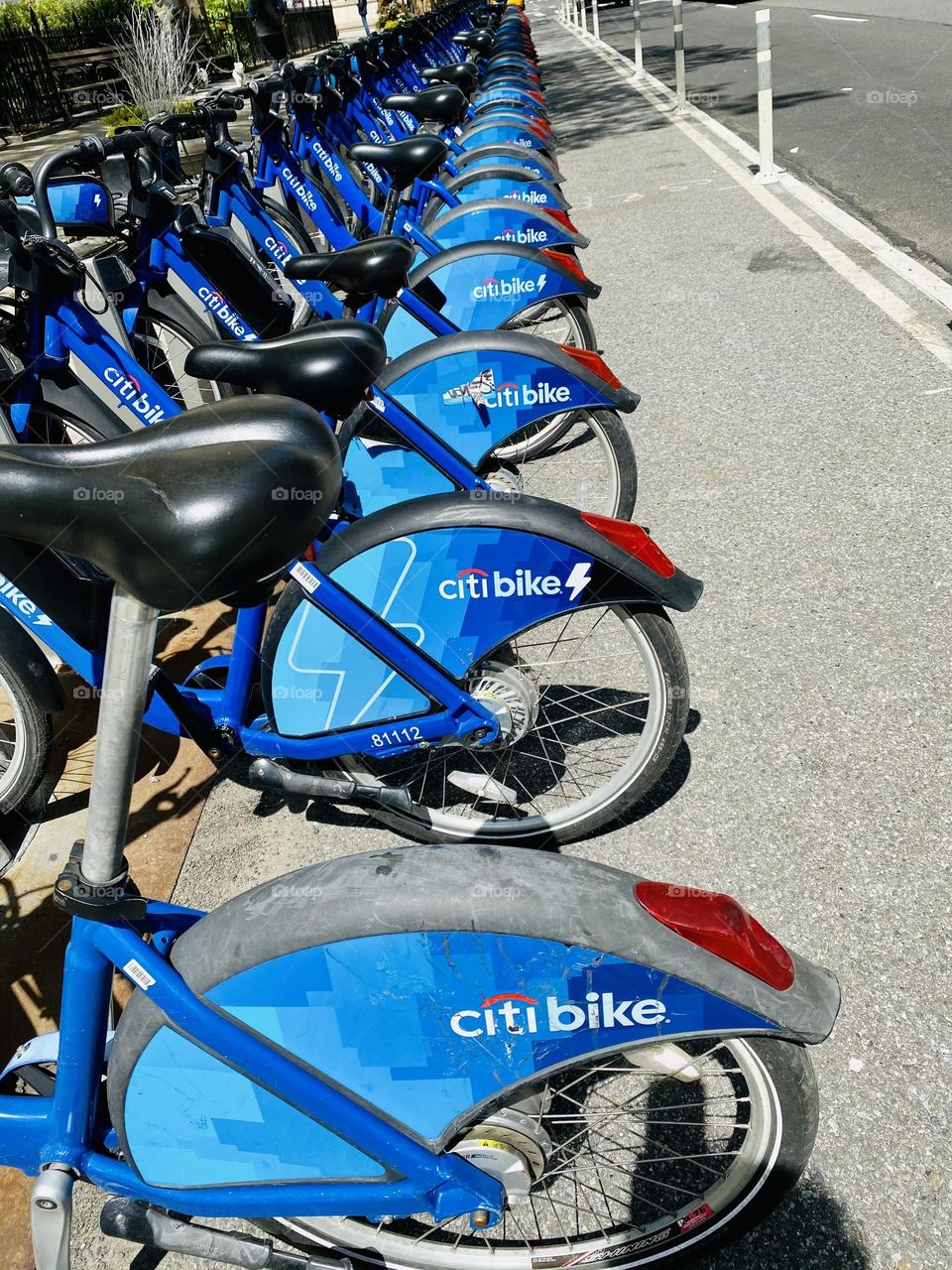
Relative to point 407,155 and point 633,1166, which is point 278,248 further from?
point 633,1166

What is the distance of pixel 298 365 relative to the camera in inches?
88.7

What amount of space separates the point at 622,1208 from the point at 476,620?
52.7 inches

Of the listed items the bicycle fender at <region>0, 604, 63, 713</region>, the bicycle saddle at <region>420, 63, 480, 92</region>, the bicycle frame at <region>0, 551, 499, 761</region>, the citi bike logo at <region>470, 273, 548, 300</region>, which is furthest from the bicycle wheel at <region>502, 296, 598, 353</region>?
the bicycle saddle at <region>420, 63, 480, 92</region>

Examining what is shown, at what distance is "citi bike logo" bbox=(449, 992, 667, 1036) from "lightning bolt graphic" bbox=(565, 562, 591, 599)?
1.19 meters

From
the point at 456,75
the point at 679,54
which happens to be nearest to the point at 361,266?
the point at 456,75

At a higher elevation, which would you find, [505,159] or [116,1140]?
[505,159]

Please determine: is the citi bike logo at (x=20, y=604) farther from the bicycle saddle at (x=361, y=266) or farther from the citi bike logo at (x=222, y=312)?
the citi bike logo at (x=222, y=312)

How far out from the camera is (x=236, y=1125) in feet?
5.20

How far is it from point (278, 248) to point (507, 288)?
130 cm

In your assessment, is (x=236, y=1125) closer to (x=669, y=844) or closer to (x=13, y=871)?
(x=669, y=844)

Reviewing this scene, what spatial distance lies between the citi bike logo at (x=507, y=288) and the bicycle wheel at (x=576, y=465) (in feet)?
1.96

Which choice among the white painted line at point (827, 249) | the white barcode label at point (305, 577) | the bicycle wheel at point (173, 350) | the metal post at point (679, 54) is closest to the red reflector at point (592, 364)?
the bicycle wheel at point (173, 350)

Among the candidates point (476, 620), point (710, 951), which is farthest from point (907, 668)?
point (710, 951)

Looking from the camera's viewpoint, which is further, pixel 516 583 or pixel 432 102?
pixel 432 102
